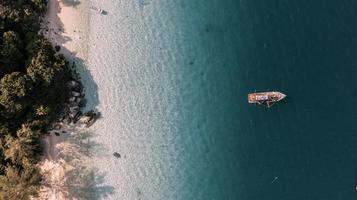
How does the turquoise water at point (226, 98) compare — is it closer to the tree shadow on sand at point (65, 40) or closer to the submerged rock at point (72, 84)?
the tree shadow on sand at point (65, 40)

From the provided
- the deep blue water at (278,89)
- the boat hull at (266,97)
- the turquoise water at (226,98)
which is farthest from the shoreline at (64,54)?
the boat hull at (266,97)

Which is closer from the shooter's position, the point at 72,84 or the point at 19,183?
the point at 19,183

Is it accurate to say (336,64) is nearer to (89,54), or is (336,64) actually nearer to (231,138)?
(231,138)

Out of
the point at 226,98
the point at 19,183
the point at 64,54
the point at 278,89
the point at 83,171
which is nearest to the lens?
the point at 19,183

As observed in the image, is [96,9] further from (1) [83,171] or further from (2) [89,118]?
(1) [83,171]

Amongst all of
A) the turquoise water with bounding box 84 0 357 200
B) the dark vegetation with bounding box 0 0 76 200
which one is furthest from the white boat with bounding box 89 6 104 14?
the dark vegetation with bounding box 0 0 76 200

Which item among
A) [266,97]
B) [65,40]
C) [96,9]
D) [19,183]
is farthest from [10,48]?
[266,97]
